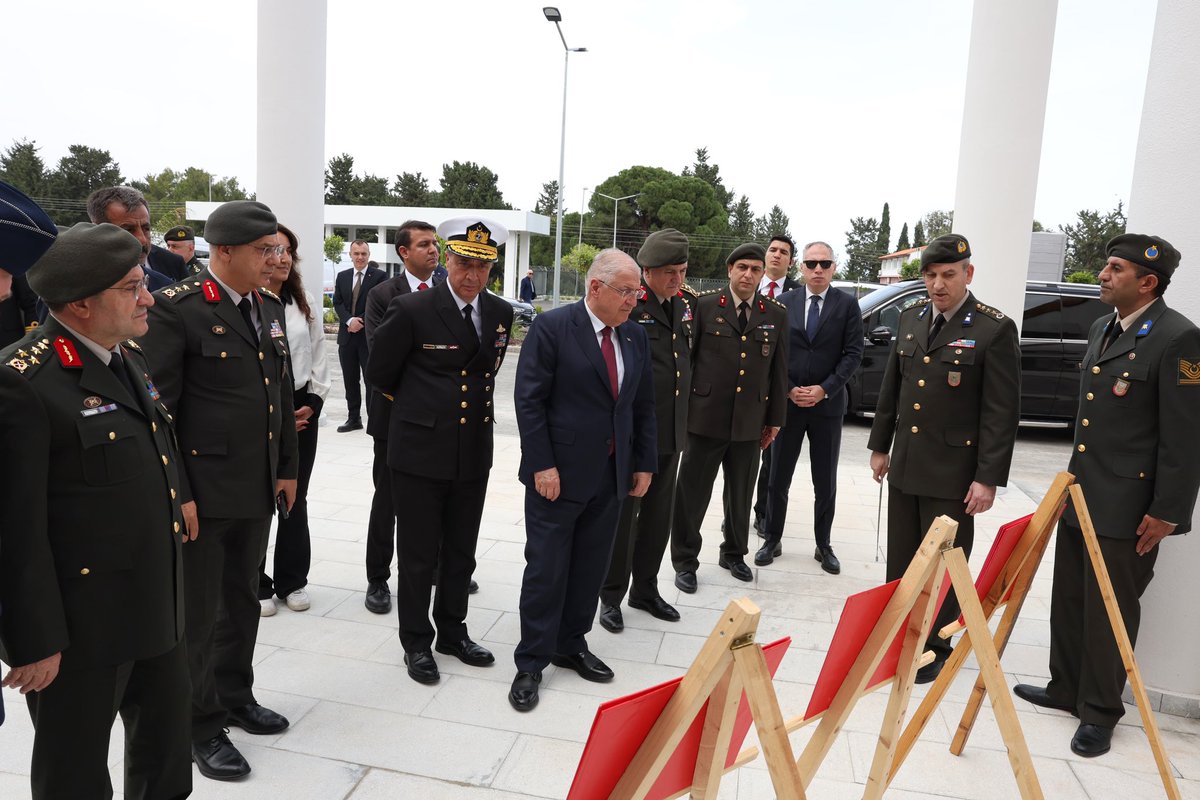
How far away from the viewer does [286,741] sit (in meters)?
2.95

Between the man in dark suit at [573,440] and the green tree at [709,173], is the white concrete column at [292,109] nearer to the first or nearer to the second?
the man in dark suit at [573,440]

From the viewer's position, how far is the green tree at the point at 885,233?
91688 millimetres

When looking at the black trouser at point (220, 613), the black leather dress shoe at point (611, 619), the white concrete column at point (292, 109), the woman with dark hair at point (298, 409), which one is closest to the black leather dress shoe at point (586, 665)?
the black leather dress shoe at point (611, 619)

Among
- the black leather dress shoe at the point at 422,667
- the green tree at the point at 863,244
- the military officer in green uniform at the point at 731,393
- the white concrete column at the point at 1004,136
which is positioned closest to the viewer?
the black leather dress shoe at the point at 422,667

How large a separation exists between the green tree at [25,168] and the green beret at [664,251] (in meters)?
68.4

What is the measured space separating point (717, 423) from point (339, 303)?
18.9 ft

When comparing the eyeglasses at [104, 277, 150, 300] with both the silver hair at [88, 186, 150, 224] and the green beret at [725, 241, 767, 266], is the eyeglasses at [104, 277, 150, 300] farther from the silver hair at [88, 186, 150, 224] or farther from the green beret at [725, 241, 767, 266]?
the green beret at [725, 241, 767, 266]

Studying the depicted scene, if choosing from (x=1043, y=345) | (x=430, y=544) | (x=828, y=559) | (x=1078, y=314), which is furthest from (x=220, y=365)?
(x=1078, y=314)

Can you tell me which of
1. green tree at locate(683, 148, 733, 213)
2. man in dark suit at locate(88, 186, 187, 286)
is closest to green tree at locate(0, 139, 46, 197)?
green tree at locate(683, 148, 733, 213)

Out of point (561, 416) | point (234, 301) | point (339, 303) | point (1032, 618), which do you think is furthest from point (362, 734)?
point (339, 303)

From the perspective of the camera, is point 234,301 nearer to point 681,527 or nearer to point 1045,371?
point 681,527

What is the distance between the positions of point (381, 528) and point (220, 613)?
52.5 inches

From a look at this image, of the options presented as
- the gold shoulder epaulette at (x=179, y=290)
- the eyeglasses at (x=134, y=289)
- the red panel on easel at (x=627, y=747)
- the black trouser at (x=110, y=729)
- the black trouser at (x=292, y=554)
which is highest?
the eyeglasses at (x=134, y=289)

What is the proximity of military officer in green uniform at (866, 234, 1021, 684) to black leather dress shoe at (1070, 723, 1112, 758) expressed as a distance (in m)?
0.66
